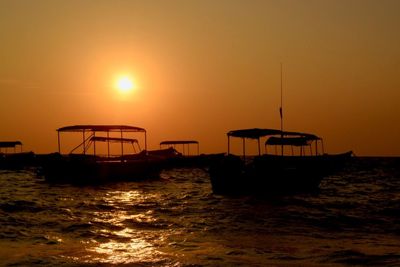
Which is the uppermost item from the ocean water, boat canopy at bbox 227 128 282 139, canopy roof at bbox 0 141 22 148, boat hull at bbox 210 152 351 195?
canopy roof at bbox 0 141 22 148

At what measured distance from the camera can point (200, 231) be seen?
55.5 feet

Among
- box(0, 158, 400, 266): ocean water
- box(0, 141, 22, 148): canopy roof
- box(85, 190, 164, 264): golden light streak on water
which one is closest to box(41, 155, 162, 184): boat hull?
box(0, 158, 400, 266): ocean water

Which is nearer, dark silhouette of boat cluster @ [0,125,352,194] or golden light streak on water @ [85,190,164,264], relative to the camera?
golden light streak on water @ [85,190,164,264]

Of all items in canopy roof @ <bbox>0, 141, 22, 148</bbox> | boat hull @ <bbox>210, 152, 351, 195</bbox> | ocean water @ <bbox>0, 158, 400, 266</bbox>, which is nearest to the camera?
ocean water @ <bbox>0, 158, 400, 266</bbox>

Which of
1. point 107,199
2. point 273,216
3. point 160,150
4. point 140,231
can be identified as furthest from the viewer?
point 160,150

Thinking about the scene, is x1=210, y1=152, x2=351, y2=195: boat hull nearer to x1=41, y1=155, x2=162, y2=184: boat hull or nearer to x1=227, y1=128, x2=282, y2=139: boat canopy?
x1=227, y1=128, x2=282, y2=139: boat canopy

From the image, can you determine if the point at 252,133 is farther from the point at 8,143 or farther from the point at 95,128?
the point at 8,143

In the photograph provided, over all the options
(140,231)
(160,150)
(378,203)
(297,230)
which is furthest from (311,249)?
(160,150)

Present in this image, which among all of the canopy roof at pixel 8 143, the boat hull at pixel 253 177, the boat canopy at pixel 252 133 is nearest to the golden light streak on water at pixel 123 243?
the boat hull at pixel 253 177

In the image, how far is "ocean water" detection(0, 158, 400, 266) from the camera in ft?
40.0

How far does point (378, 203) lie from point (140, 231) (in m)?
14.3

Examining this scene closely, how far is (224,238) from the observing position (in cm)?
1545

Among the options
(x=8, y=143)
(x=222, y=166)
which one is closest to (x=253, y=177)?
Answer: (x=222, y=166)

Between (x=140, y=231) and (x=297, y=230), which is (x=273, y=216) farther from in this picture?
(x=140, y=231)
